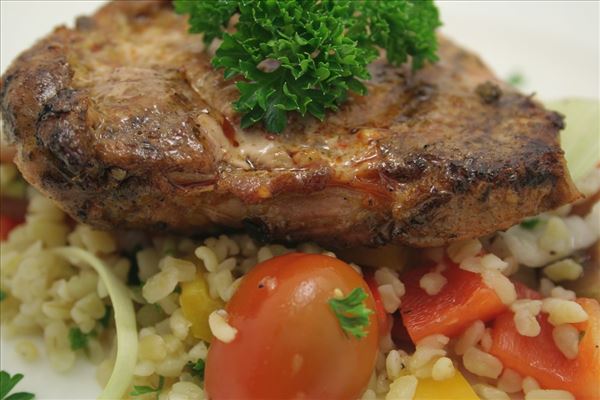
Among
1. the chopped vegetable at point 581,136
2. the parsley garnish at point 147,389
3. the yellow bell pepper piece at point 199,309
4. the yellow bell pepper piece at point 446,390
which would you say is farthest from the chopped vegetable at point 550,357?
the parsley garnish at point 147,389

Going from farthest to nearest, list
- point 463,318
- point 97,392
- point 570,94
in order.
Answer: point 570,94 → point 97,392 → point 463,318

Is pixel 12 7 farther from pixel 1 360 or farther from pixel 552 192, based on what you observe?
pixel 552 192

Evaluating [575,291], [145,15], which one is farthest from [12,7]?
[575,291]

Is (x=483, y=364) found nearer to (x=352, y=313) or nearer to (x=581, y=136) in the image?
(x=352, y=313)

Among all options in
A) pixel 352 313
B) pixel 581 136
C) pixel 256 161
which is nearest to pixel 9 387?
pixel 256 161

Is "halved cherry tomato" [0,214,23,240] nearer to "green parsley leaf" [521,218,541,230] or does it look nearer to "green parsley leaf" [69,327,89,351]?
"green parsley leaf" [69,327,89,351]
